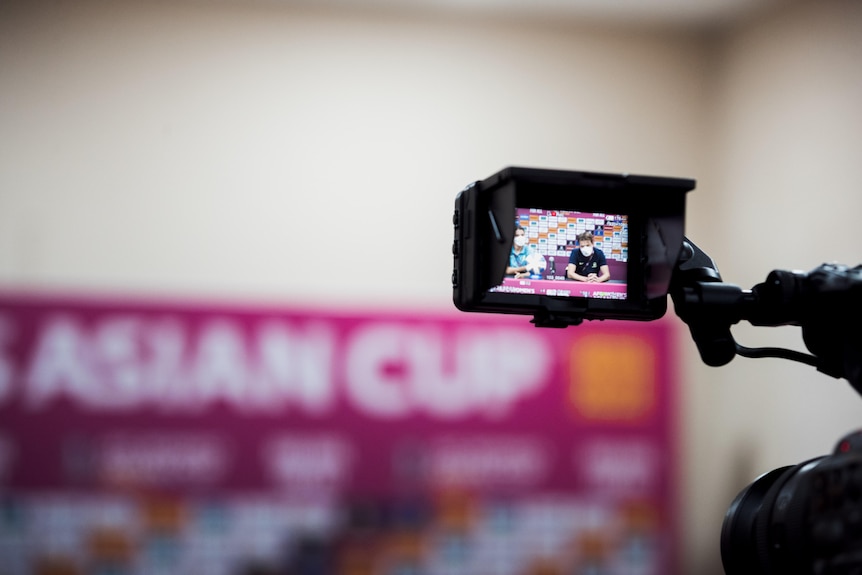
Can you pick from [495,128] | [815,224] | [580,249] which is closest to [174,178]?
[495,128]

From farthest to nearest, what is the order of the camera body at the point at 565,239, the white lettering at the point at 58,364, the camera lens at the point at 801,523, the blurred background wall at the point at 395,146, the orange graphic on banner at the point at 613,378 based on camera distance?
the orange graphic on banner at the point at 613,378
the blurred background wall at the point at 395,146
the white lettering at the point at 58,364
the camera body at the point at 565,239
the camera lens at the point at 801,523

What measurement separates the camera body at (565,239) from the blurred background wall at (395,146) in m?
2.16

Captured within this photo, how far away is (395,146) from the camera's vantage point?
3.65 meters

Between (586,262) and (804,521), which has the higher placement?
(586,262)

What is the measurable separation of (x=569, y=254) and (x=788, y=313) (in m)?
0.27

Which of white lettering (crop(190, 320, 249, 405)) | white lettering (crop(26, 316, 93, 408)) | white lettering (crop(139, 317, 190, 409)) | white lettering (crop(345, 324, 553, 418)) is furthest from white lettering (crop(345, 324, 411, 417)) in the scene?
white lettering (crop(26, 316, 93, 408))

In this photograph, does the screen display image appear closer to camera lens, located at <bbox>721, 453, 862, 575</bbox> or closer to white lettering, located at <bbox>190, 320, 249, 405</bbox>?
camera lens, located at <bbox>721, 453, 862, 575</bbox>

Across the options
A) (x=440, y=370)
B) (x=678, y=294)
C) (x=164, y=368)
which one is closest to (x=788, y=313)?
(x=678, y=294)

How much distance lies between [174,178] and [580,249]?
8.28 ft

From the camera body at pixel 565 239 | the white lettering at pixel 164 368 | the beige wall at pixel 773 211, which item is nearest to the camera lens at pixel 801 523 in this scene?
the camera body at pixel 565 239

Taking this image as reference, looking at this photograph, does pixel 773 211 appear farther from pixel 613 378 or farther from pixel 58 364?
pixel 58 364

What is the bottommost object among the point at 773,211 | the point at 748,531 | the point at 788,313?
the point at 748,531

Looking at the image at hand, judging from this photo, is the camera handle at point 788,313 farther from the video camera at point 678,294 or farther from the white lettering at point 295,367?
the white lettering at point 295,367

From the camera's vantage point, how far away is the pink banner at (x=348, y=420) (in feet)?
10.4
